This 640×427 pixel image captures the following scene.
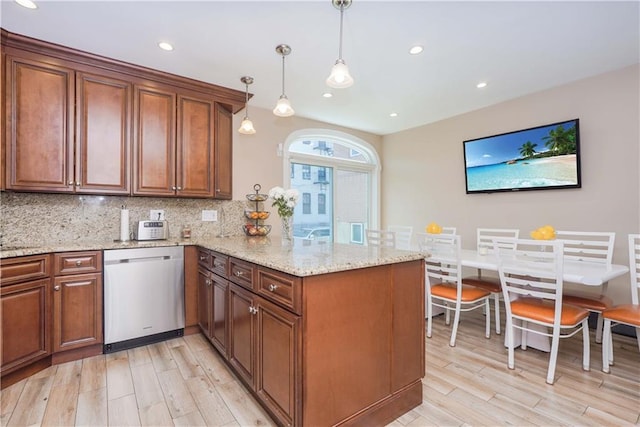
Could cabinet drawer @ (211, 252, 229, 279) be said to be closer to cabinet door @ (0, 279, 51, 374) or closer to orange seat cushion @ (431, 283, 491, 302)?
cabinet door @ (0, 279, 51, 374)

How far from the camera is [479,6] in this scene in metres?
1.98

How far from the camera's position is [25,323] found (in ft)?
7.13

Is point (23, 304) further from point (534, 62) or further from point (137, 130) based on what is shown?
point (534, 62)

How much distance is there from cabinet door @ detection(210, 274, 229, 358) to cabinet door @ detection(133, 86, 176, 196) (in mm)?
1158

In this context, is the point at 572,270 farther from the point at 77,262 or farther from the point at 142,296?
the point at 77,262

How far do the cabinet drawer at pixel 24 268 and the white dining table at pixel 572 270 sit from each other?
2.82m

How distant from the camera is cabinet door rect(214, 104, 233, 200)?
3.32 m

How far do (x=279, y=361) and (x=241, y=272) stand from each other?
64 cm

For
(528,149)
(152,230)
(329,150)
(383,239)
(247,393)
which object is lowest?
(247,393)

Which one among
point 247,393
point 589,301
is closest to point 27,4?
point 247,393

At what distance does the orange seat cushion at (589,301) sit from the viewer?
2.43 m

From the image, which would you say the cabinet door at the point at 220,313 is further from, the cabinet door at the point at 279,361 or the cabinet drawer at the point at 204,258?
the cabinet door at the point at 279,361

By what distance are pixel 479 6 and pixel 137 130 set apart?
116 inches

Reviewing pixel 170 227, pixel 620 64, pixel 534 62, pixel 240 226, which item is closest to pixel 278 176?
pixel 240 226
